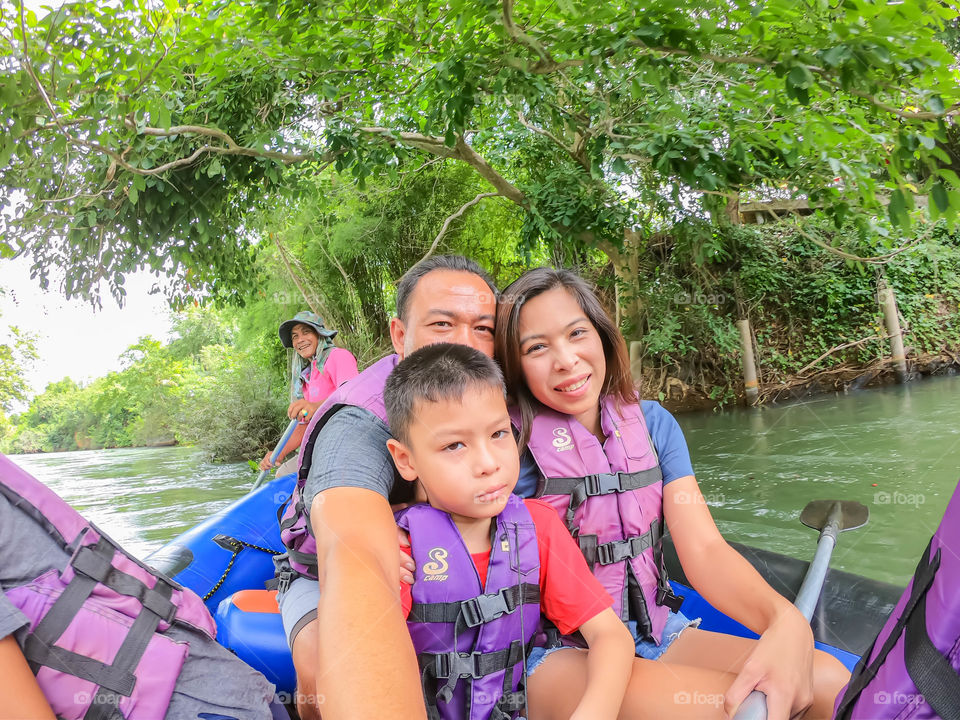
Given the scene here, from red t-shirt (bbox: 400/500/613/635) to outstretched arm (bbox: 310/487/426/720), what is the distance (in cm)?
14

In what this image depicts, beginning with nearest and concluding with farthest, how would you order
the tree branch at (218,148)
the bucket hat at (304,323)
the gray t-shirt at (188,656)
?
the gray t-shirt at (188,656) → the tree branch at (218,148) → the bucket hat at (304,323)

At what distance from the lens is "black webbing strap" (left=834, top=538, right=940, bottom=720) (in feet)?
1.93

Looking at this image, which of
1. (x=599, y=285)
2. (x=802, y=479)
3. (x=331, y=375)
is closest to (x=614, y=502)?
(x=331, y=375)

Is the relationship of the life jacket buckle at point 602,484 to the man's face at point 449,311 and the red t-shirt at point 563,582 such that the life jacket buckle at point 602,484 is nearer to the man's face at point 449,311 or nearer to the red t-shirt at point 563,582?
the red t-shirt at point 563,582

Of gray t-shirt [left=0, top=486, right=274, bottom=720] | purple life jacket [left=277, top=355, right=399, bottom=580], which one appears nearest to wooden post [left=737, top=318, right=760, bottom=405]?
purple life jacket [left=277, top=355, right=399, bottom=580]

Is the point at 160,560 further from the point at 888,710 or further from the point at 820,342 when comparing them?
the point at 820,342

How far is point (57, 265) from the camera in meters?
5.01

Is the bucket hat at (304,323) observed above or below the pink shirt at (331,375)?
above

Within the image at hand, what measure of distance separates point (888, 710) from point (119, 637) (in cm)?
101

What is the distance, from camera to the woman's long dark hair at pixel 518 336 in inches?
57.8

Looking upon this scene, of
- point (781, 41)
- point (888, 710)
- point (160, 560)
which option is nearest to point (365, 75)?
point (781, 41)

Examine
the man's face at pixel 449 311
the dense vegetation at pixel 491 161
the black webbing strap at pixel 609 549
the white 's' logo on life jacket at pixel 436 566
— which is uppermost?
the dense vegetation at pixel 491 161

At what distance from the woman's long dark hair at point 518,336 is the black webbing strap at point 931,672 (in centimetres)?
94

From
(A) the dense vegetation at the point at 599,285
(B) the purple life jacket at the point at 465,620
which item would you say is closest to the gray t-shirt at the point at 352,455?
(B) the purple life jacket at the point at 465,620
